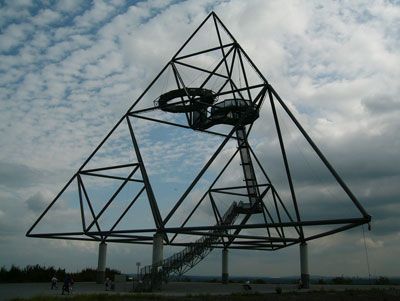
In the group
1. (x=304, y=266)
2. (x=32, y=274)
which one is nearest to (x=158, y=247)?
(x=304, y=266)

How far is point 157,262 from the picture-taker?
28.0m

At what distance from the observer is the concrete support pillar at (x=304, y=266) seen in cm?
3195

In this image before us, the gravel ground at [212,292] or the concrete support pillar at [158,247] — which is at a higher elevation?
the concrete support pillar at [158,247]

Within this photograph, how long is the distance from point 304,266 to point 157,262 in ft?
38.8

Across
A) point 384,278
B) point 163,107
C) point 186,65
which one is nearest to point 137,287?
point 163,107

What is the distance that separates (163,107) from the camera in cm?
3419

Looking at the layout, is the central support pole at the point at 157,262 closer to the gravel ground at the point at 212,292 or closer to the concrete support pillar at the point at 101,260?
the gravel ground at the point at 212,292

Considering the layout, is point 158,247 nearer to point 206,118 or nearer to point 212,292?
point 212,292

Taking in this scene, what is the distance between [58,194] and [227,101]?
16289 millimetres

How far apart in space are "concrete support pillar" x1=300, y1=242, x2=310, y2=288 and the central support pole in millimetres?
11413

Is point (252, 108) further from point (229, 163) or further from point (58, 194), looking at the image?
point (58, 194)

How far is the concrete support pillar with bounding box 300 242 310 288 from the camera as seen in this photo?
32.0 meters

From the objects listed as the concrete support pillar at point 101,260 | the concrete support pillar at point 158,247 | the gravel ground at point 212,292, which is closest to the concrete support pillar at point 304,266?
the gravel ground at point 212,292

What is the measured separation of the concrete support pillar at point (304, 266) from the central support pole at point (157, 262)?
11413 millimetres
